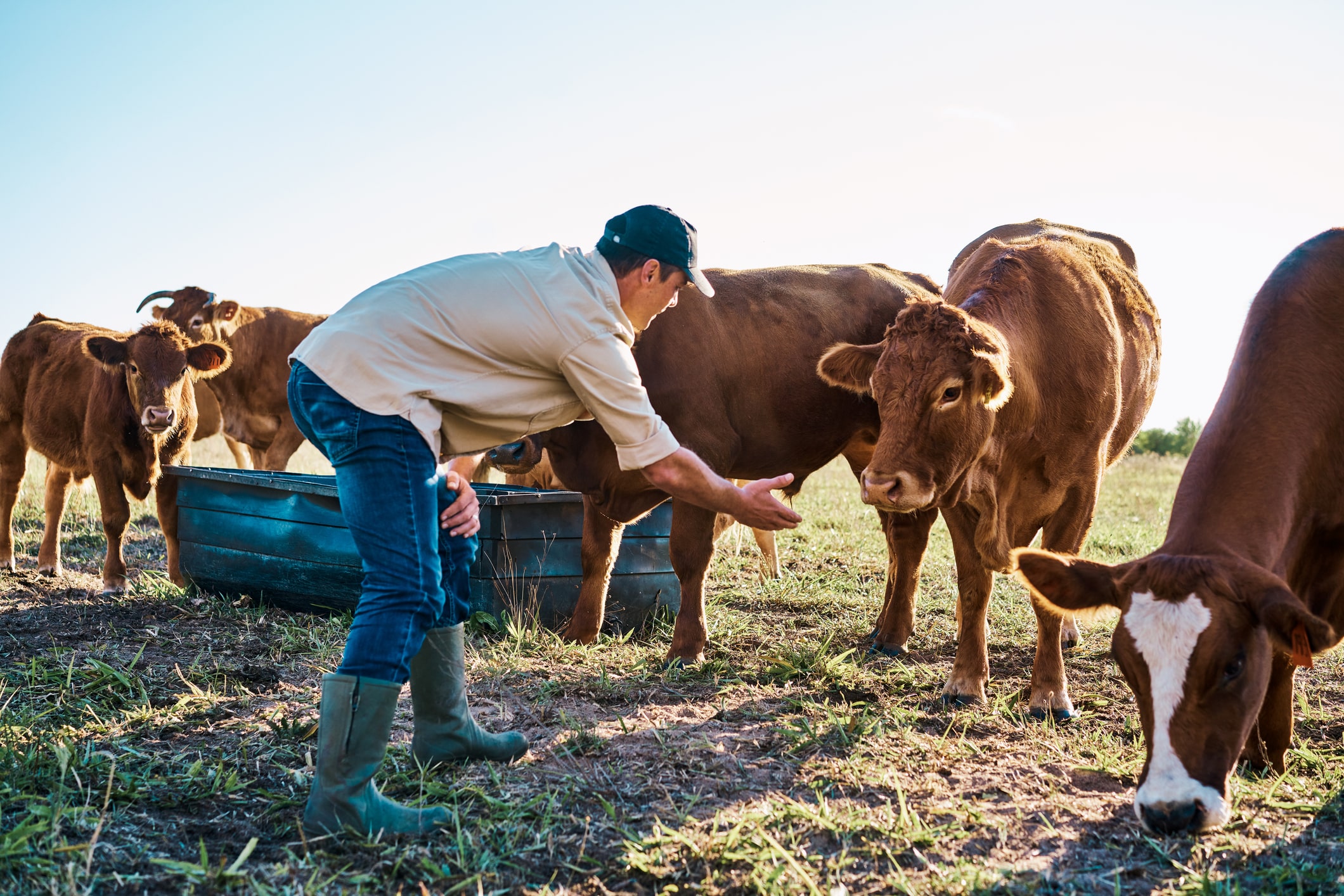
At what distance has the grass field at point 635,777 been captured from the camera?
283cm

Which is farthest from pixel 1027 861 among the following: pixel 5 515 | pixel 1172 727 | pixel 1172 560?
pixel 5 515

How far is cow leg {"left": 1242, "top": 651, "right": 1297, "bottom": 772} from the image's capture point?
3.92m

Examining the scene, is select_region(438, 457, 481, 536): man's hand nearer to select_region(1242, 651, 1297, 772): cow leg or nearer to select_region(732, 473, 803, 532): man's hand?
select_region(732, 473, 803, 532): man's hand

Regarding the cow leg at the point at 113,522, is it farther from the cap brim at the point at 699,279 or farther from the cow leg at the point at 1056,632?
the cow leg at the point at 1056,632

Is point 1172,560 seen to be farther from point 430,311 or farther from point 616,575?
point 616,575

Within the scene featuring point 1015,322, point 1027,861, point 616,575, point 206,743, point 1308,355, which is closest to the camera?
point 1027,861

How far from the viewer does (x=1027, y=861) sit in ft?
9.82

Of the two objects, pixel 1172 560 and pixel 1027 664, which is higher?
pixel 1172 560

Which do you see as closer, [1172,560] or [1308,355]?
[1172,560]

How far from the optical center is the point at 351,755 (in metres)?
2.96

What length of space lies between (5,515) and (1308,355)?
28.1ft

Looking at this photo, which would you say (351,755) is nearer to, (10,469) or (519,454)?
(519,454)

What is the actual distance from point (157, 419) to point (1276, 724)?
6.40 meters

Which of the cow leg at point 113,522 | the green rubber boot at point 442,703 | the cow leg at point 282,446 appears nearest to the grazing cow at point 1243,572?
the green rubber boot at point 442,703
